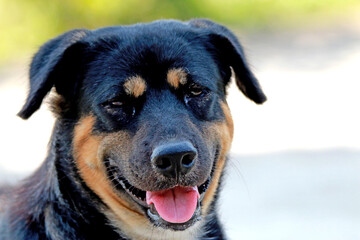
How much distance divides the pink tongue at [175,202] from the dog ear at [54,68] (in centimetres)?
95

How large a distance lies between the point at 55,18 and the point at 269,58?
4.02 meters

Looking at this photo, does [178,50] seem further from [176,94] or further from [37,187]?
[37,187]

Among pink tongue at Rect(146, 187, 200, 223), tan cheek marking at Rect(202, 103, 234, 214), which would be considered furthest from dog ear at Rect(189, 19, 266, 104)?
pink tongue at Rect(146, 187, 200, 223)

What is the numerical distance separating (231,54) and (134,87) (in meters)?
0.88

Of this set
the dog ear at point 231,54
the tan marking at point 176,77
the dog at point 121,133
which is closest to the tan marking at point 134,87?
the dog at point 121,133

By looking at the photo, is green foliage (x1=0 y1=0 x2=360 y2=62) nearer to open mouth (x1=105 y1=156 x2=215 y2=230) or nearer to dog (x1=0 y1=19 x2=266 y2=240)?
dog (x1=0 y1=19 x2=266 y2=240)

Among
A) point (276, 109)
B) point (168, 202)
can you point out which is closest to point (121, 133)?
point (168, 202)

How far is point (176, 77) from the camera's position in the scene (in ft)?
17.5

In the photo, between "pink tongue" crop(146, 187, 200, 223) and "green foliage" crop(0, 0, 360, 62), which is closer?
"pink tongue" crop(146, 187, 200, 223)

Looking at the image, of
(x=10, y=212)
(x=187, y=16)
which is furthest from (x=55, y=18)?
(x=10, y=212)

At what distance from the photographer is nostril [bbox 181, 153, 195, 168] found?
16.3 feet

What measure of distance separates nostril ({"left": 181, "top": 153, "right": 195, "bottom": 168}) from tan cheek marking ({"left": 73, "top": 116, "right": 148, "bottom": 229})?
572 millimetres

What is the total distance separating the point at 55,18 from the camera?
14.8m

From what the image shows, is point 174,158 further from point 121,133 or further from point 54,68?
point 54,68
